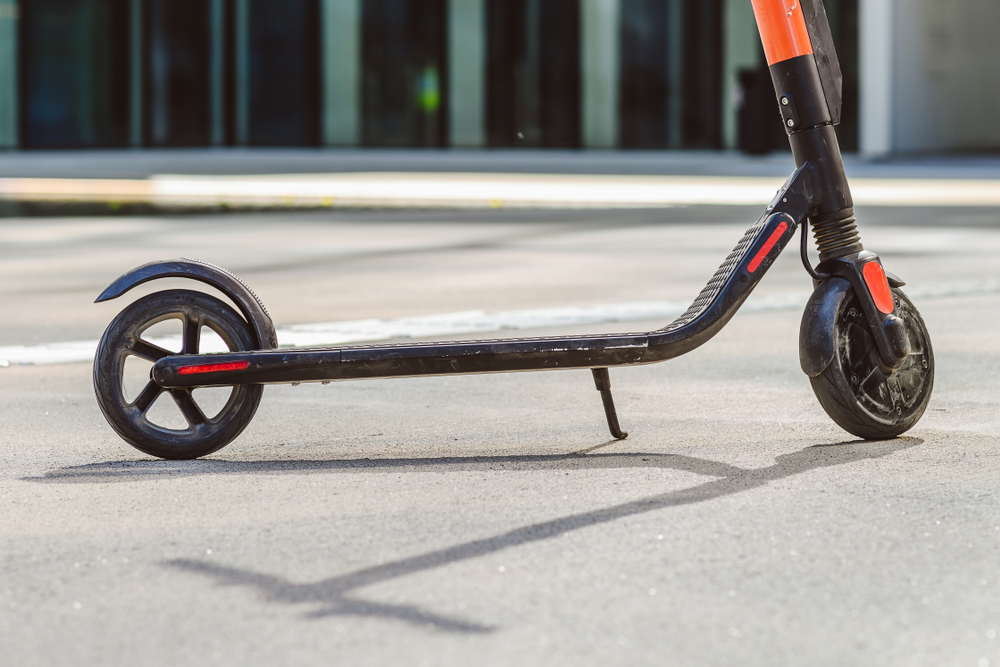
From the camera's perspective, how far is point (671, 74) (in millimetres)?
33594

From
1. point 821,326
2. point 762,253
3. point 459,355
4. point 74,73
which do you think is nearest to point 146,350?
point 459,355

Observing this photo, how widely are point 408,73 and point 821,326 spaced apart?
3016cm

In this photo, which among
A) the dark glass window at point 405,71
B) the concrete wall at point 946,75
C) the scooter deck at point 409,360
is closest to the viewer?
the scooter deck at point 409,360

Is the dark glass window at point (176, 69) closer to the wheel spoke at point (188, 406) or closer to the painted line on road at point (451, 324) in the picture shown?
the painted line on road at point (451, 324)

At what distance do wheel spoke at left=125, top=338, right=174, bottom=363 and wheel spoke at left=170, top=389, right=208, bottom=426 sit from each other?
115 mm

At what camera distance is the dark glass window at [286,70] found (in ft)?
112

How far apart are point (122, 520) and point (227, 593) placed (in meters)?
0.76

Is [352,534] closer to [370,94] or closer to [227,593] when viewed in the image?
[227,593]

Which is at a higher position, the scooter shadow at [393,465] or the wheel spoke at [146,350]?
the wheel spoke at [146,350]

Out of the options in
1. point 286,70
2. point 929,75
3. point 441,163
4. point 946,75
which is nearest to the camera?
point 441,163

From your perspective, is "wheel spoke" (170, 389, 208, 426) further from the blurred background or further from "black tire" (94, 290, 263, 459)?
the blurred background

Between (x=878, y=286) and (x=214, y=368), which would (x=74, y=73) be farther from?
(x=878, y=286)

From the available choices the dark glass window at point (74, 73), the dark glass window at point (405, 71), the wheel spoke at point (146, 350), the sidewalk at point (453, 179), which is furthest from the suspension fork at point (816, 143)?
the dark glass window at point (74, 73)

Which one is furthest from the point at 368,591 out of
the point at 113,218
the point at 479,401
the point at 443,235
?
the point at 113,218
